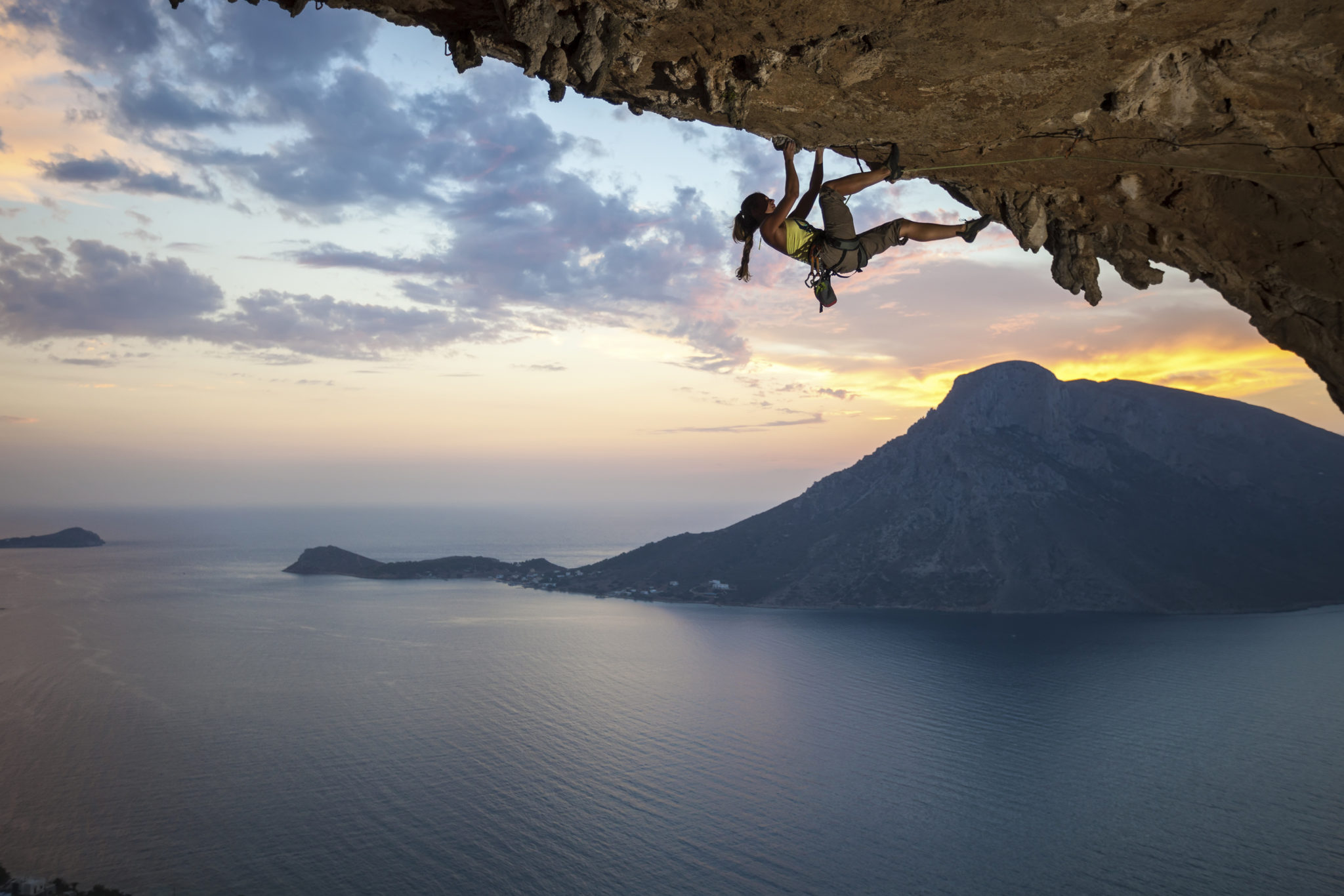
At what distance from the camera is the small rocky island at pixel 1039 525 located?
63969mm

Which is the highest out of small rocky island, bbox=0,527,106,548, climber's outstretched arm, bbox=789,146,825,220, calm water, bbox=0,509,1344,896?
climber's outstretched arm, bbox=789,146,825,220

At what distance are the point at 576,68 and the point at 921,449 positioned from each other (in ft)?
269

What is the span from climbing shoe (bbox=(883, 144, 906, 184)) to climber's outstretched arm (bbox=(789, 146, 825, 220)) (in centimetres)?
45

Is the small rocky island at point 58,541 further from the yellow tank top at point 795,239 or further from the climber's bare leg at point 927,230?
the climber's bare leg at point 927,230

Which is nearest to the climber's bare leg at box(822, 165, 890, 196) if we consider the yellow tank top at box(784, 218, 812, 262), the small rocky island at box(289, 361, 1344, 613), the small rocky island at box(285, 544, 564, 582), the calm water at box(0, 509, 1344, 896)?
the yellow tank top at box(784, 218, 812, 262)

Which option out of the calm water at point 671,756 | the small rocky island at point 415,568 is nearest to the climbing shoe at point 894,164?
the calm water at point 671,756

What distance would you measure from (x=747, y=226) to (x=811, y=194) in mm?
486

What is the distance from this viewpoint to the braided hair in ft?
15.6

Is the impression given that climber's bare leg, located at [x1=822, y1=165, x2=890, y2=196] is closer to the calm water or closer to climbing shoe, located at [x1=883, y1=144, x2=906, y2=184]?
climbing shoe, located at [x1=883, y1=144, x2=906, y2=184]

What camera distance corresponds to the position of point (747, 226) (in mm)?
A: 4789

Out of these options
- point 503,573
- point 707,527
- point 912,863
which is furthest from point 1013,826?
point 707,527

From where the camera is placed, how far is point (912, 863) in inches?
865

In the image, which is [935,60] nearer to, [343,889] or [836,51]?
[836,51]

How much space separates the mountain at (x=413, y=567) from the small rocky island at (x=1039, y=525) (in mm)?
257
